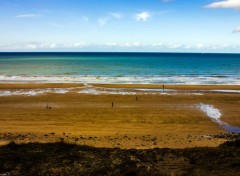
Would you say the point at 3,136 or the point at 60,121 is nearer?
the point at 3,136

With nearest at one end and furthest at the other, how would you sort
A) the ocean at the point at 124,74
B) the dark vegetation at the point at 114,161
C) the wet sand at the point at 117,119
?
the dark vegetation at the point at 114,161 < the wet sand at the point at 117,119 < the ocean at the point at 124,74

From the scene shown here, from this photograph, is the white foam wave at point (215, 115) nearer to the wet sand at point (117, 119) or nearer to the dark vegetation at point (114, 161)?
the wet sand at point (117, 119)

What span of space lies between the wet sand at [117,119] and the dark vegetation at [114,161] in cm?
355

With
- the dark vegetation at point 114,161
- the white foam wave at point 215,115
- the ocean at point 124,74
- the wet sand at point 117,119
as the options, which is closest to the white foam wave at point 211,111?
the white foam wave at point 215,115

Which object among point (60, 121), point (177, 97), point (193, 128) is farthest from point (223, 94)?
point (60, 121)

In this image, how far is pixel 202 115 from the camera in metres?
27.1

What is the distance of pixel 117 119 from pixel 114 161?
12656mm

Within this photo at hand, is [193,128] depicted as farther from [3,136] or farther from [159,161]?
[3,136]

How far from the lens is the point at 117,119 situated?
25422mm

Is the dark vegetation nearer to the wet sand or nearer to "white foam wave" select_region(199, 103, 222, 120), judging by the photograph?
the wet sand

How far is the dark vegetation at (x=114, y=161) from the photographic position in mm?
11586

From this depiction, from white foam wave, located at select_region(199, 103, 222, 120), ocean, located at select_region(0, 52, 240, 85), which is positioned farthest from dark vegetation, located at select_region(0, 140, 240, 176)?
ocean, located at select_region(0, 52, 240, 85)

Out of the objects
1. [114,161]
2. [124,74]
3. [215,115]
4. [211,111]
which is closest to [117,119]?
[215,115]

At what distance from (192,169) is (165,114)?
15531mm
